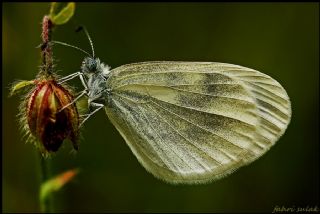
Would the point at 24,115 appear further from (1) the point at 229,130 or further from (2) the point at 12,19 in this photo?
(2) the point at 12,19

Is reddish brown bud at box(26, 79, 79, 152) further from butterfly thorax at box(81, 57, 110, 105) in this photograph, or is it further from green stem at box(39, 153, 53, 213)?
green stem at box(39, 153, 53, 213)

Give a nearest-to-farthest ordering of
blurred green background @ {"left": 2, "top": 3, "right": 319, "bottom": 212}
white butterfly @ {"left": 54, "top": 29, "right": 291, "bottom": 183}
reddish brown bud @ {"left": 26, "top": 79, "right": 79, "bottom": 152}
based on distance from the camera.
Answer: reddish brown bud @ {"left": 26, "top": 79, "right": 79, "bottom": 152}
white butterfly @ {"left": 54, "top": 29, "right": 291, "bottom": 183}
blurred green background @ {"left": 2, "top": 3, "right": 319, "bottom": 212}

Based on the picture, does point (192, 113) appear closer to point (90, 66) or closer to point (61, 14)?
point (90, 66)

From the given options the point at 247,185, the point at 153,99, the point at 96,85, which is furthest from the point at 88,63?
the point at 247,185

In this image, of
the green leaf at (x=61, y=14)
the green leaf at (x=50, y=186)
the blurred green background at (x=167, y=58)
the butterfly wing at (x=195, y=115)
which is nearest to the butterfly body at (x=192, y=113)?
the butterfly wing at (x=195, y=115)

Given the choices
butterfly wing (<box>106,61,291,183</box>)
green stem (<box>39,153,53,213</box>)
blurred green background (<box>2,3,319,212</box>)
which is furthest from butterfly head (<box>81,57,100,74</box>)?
blurred green background (<box>2,3,319,212</box>)

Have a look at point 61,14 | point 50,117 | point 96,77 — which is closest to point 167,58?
point 96,77
